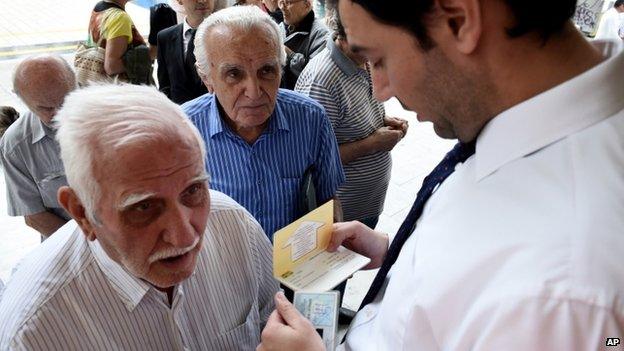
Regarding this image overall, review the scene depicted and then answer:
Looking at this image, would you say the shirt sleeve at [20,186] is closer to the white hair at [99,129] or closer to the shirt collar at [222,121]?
the shirt collar at [222,121]

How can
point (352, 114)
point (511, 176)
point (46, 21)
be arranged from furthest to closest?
point (46, 21) < point (352, 114) < point (511, 176)

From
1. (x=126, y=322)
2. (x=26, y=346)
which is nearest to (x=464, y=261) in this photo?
(x=126, y=322)

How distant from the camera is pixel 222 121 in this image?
2.06 m

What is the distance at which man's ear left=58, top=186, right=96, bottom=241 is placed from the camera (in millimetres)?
1192

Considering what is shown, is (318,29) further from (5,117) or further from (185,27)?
(5,117)

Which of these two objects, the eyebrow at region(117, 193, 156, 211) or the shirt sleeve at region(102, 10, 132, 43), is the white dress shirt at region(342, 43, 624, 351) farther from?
the shirt sleeve at region(102, 10, 132, 43)

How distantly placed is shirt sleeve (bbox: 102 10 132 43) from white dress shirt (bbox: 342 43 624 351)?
10.6 ft

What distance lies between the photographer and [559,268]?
718 mm

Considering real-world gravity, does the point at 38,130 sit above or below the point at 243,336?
above

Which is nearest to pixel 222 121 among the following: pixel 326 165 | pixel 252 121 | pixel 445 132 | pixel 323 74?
pixel 252 121

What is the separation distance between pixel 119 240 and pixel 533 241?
0.93 metres

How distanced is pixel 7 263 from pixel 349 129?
291 centimetres

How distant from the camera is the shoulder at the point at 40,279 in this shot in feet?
3.82

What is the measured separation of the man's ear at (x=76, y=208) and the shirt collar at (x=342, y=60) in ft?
5.05
